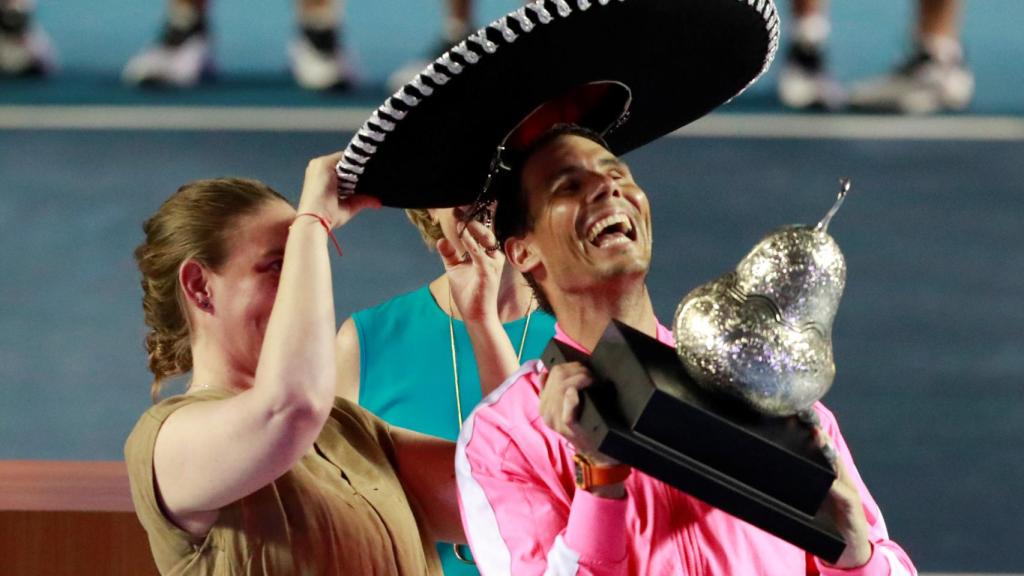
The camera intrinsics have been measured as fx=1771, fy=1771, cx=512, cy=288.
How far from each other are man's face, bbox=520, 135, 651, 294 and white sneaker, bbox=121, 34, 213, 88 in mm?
5166

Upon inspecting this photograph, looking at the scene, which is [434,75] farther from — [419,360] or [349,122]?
[349,122]

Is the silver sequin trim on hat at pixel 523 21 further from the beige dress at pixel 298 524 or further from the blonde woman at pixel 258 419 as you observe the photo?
the beige dress at pixel 298 524

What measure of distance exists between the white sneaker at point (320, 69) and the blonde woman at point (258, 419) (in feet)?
15.5

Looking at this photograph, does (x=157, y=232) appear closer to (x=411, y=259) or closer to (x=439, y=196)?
(x=439, y=196)

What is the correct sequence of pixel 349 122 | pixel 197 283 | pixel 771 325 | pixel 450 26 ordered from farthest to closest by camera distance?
pixel 450 26 < pixel 349 122 < pixel 197 283 < pixel 771 325

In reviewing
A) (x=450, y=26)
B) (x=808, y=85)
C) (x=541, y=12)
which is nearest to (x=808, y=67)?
(x=808, y=85)

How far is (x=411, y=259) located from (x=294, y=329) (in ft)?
11.6

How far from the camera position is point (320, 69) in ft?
23.8

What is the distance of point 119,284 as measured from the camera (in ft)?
18.5

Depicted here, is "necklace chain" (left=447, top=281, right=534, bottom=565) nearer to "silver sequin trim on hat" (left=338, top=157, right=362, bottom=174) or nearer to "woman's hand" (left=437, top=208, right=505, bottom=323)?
"woman's hand" (left=437, top=208, right=505, bottom=323)

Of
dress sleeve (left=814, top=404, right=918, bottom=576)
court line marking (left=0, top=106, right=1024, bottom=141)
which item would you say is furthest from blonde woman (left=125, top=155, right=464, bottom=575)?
court line marking (left=0, top=106, right=1024, bottom=141)

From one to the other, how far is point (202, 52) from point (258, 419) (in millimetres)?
5406

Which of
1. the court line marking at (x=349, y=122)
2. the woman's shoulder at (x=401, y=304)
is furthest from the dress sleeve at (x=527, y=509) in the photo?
the court line marking at (x=349, y=122)

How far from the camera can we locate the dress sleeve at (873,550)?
2.10 m
